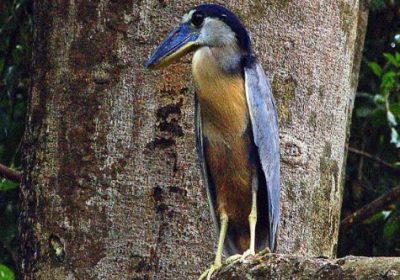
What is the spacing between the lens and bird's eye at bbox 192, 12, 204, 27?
338 cm

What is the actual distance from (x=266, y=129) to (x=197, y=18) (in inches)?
16.3

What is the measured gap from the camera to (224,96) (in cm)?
362

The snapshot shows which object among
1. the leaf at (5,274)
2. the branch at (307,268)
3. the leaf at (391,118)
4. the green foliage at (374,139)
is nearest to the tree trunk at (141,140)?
the branch at (307,268)

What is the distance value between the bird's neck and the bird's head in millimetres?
53

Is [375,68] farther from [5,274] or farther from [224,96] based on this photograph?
[5,274]

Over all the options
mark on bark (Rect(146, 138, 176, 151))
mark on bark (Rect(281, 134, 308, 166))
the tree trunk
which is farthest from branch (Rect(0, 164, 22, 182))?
mark on bark (Rect(281, 134, 308, 166))

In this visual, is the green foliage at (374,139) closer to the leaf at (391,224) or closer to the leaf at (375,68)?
the leaf at (375,68)

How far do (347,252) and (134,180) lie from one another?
2.70 metres

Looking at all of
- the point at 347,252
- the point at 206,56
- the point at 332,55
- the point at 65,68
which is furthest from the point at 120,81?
the point at 347,252

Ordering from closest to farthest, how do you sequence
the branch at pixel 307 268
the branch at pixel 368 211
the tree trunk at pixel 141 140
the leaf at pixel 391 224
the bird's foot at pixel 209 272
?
the branch at pixel 307 268 → the bird's foot at pixel 209 272 → the tree trunk at pixel 141 140 → the branch at pixel 368 211 → the leaf at pixel 391 224

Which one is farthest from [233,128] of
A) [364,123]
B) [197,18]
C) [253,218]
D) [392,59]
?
[364,123]

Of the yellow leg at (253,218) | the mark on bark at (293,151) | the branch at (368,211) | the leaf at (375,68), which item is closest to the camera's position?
the mark on bark at (293,151)

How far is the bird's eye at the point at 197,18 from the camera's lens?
338 cm

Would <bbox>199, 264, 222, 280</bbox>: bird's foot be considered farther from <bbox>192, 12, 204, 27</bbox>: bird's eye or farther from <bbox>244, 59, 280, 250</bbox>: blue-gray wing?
<bbox>192, 12, 204, 27</bbox>: bird's eye
